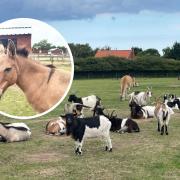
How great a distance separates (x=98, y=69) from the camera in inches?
3248

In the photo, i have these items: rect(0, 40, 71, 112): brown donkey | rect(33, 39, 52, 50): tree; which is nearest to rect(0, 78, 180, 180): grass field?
rect(0, 40, 71, 112): brown donkey

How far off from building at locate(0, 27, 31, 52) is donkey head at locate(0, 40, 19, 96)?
43 cm

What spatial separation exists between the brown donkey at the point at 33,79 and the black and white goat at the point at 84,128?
77cm

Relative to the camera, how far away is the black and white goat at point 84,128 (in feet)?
45.5

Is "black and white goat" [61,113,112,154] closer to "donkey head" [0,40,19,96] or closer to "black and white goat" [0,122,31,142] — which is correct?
"donkey head" [0,40,19,96]

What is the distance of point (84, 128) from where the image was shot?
45.9 ft

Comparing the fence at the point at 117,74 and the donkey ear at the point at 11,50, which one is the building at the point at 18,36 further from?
the fence at the point at 117,74

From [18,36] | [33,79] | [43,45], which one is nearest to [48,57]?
[43,45]

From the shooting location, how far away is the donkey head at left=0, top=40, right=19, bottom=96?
1312 centimetres

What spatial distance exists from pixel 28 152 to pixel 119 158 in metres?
2.74

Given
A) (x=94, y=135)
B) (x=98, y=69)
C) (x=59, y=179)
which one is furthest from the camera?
(x=98, y=69)

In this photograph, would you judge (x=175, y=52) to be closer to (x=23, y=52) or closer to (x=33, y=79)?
(x=23, y=52)

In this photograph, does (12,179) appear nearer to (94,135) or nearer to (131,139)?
(94,135)

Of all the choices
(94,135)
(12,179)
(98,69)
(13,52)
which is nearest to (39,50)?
(13,52)
